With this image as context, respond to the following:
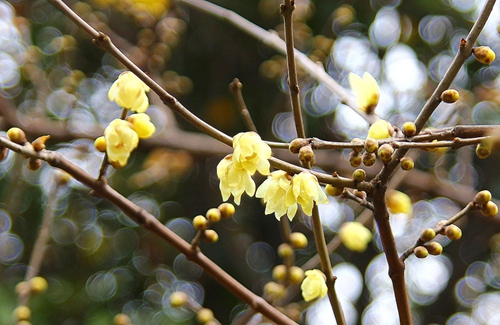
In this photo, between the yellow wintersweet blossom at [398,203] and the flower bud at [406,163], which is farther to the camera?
the yellow wintersweet blossom at [398,203]

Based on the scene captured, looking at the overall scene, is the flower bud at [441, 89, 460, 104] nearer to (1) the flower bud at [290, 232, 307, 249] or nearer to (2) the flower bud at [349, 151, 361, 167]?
(2) the flower bud at [349, 151, 361, 167]

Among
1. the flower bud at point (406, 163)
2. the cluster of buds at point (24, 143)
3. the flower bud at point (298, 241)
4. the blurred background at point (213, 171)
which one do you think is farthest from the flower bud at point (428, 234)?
the blurred background at point (213, 171)

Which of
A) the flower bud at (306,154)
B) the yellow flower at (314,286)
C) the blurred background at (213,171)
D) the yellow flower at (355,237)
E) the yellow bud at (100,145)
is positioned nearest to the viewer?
the flower bud at (306,154)

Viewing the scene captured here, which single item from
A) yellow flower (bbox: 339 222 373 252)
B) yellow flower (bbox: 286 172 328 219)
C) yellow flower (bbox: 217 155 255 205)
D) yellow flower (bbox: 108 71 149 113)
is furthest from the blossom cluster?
yellow flower (bbox: 339 222 373 252)

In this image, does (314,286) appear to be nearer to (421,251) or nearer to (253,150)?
(421,251)

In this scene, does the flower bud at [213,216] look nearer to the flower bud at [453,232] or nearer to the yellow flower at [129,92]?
the yellow flower at [129,92]

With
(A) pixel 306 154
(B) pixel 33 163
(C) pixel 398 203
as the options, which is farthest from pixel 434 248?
(B) pixel 33 163
